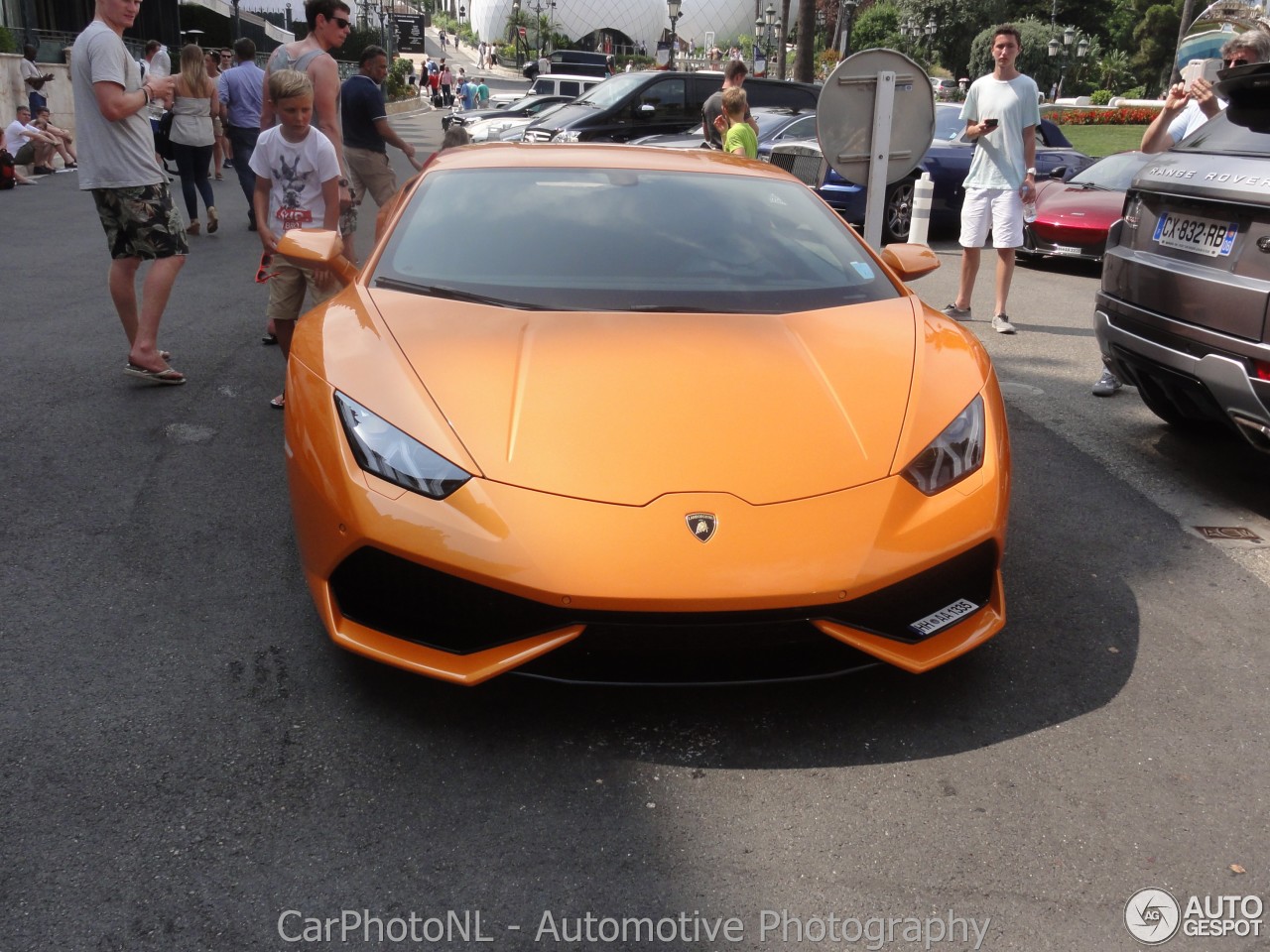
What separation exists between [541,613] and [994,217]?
6.33 meters

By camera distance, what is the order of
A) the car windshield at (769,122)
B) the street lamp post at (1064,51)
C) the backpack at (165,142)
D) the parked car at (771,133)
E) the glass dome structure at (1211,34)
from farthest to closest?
1. the street lamp post at (1064,51)
2. the car windshield at (769,122)
3. the parked car at (771,133)
4. the backpack at (165,142)
5. the glass dome structure at (1211,34)

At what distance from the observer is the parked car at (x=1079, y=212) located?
11.2m

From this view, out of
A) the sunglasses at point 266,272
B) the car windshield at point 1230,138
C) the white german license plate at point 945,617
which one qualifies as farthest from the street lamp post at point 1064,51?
the white german license plate at point 945,617

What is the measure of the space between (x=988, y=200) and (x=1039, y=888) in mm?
6496

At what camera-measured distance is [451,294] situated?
12.1 ft

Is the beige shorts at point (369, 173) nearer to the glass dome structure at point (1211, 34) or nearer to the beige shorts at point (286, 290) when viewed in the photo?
the beige shorts at point (286, 290)

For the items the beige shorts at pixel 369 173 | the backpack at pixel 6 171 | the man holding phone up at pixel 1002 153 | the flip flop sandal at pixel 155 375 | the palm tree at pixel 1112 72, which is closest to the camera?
the flip flop sandal at pixel 155 375

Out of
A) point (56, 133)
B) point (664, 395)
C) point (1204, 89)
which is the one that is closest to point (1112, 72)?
point (56, 133)

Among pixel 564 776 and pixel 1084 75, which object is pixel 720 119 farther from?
pixel 1084 75

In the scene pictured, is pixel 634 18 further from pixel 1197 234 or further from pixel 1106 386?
pixel 1197 234

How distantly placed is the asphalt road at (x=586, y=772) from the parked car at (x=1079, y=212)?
7.59m

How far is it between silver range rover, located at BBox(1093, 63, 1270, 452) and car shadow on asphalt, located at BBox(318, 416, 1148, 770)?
4.21ft

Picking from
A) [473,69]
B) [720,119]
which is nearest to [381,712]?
[720,119]

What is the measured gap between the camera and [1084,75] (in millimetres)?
68938
